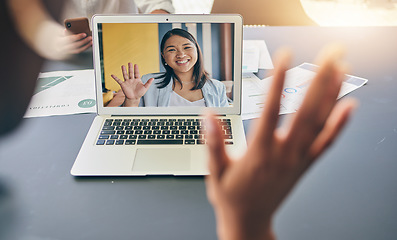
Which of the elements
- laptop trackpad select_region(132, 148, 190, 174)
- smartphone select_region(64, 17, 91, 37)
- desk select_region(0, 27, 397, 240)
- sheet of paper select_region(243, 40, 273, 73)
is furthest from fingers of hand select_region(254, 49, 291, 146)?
smartphone select_region(64, 17, 91, 37)

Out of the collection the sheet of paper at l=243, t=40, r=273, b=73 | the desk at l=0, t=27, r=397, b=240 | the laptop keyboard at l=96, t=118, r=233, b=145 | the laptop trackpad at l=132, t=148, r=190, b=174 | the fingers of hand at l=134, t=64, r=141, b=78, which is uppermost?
the fingers of hand at l=134, t=64, r=141, b=78

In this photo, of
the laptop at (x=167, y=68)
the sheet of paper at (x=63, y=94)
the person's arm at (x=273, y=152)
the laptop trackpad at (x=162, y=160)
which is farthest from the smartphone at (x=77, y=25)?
the person's arm at (x=273, y=152)

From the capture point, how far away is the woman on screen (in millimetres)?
971

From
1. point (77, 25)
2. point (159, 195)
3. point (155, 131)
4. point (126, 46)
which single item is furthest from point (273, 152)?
point (77, 25)

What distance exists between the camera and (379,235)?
659 mm

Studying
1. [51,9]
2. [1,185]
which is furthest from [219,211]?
[51,9]

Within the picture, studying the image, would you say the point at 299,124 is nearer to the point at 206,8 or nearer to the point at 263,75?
the point at 263,75

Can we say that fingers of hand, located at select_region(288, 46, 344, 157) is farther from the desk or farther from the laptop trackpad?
the laptop trackpad

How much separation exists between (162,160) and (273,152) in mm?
497

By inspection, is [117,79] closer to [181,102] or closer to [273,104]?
[181,102]

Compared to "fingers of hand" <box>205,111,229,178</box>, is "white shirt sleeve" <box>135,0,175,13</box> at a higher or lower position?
higher

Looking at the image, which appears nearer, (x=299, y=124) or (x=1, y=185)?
(x=299, y=124)

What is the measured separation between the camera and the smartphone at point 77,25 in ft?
4.44

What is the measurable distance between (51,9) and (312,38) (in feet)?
3.64
